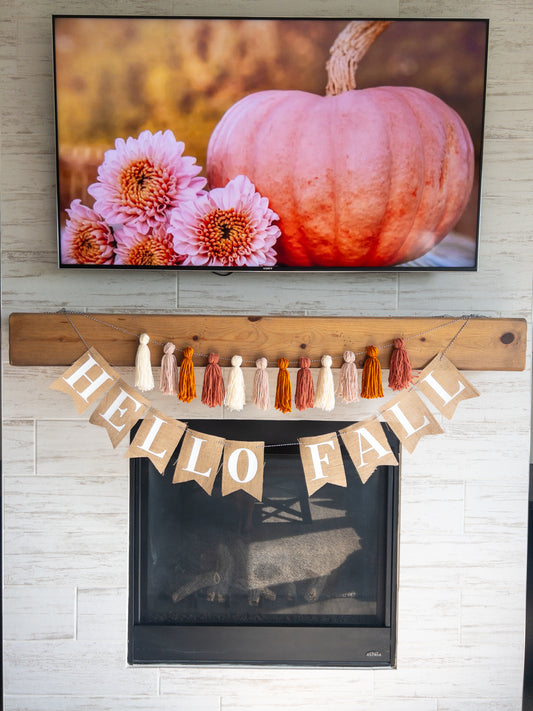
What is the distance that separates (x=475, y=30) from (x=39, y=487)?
5.72ft

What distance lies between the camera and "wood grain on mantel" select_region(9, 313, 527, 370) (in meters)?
1.53

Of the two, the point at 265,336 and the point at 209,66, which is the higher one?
the point at 209,66

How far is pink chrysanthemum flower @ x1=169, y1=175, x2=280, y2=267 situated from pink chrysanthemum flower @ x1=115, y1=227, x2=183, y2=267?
25 millimetres

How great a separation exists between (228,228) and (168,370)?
0.42 metres

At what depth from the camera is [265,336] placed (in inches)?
60.0

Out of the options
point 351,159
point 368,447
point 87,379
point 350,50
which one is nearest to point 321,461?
point 368,447

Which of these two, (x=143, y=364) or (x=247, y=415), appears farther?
(x=247, y=415)

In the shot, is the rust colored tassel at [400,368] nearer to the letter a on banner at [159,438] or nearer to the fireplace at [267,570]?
the fireplace at [267,570]

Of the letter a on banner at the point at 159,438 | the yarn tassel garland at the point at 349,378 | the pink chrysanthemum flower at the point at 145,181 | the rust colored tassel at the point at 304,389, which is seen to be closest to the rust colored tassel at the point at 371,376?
the yarn tassel garland at the point at 349,378

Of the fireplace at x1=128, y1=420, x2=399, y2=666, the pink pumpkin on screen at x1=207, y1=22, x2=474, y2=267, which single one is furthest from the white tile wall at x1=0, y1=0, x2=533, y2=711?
the pink pumpkin on screen at x1=207, y1=22, x2=474, y2=267

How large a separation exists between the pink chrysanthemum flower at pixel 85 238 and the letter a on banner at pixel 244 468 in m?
0.62

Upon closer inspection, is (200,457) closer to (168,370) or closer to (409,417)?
(168,370)

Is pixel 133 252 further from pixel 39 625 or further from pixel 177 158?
pixel 39 625

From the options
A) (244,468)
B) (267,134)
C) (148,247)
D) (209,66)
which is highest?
(209,66)
